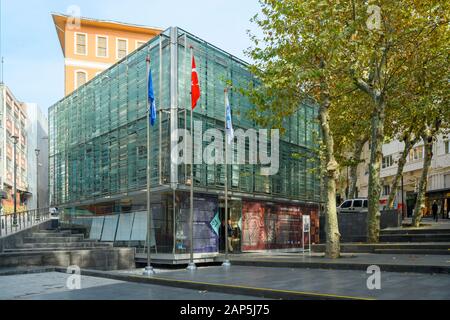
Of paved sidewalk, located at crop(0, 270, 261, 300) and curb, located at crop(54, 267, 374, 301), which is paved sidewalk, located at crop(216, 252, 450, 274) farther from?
paved sidewalk, located at crop(0, 270, 261, 300)

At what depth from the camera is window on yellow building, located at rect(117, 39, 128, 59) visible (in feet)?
179

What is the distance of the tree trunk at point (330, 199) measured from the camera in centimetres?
1817

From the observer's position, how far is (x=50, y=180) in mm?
38031

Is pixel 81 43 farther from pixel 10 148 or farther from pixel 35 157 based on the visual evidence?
pixel 35 157

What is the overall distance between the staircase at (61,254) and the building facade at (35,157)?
5149cm

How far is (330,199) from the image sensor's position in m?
18.7

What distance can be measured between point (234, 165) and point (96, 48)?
31.7 m

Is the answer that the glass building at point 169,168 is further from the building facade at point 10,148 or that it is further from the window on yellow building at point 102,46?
the building facade at point 10,148

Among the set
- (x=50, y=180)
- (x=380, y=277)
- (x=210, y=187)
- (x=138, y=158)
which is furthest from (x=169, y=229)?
(x=50, y=180)

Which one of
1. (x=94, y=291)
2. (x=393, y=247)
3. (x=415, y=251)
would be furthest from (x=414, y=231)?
(x=94, y=291)

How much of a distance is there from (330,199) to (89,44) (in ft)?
134

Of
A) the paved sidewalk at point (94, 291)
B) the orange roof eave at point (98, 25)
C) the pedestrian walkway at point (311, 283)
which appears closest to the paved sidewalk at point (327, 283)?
the pedestrian walkway at point (311, 283)

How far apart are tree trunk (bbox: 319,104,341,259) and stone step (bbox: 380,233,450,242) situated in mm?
4897
